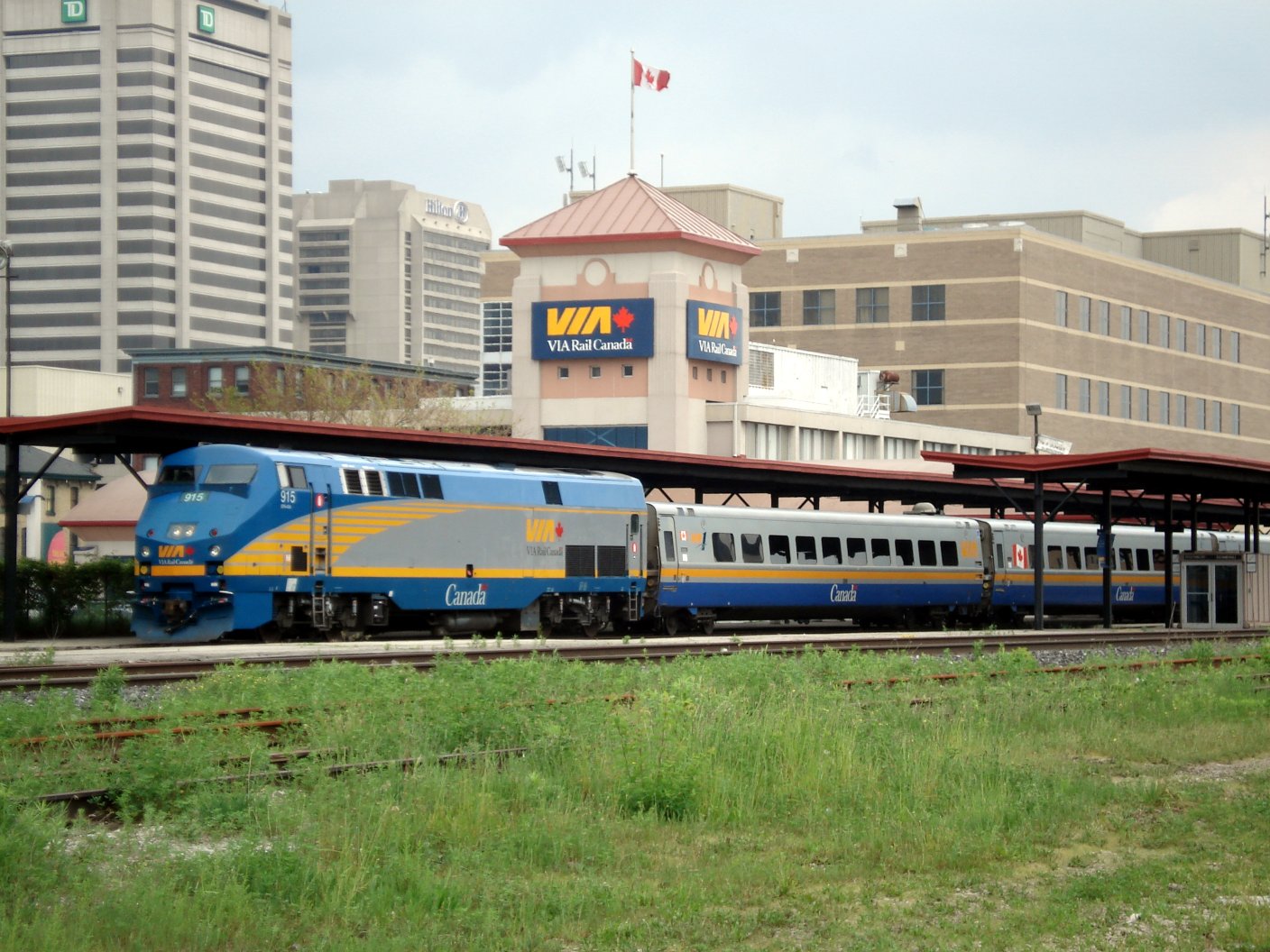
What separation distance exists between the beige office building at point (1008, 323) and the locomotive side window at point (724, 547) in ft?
209

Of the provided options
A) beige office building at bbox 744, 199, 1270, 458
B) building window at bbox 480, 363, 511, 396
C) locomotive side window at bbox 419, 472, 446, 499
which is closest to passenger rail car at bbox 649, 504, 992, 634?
locomotive side window at bbox 419, 472, 446, 499

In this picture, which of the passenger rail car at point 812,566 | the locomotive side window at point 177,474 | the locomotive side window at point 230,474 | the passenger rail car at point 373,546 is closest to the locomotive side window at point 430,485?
the passenger rail car at point 373,546

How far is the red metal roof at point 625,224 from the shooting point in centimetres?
7500

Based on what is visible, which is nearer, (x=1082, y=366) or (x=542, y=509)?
(x=542, y=509)

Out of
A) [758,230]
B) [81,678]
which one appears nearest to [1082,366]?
[758,230]

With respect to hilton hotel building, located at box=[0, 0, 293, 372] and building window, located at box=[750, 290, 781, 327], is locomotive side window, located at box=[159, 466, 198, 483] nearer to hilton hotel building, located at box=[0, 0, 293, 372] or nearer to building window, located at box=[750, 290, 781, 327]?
building window, located at box=[750, 290, 781, 327]

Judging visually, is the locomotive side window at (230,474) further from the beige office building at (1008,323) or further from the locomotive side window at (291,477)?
→ the beige office building at (1008,323)

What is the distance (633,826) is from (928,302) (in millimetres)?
93449

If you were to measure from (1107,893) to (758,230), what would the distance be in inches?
4004

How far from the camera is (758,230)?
364 feet

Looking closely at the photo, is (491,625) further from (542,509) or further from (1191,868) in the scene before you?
(1191,868)

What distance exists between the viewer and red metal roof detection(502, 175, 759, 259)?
75.0m

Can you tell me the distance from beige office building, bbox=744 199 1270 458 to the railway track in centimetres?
5913

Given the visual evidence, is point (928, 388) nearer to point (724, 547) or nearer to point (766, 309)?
point (766, 309)
